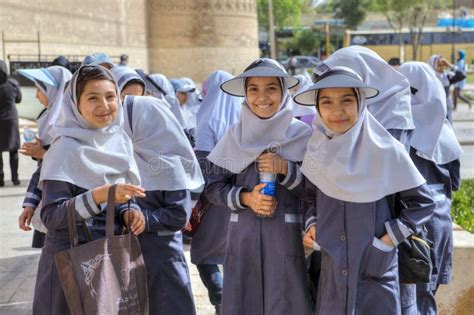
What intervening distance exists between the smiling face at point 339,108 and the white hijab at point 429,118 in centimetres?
86

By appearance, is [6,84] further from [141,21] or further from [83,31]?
[141,21]

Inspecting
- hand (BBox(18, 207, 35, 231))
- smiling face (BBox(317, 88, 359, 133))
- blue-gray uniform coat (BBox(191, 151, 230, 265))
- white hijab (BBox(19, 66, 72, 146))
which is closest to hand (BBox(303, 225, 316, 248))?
smiling face (BBox(317, 88, 359, 133))

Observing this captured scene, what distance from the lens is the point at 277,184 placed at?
340 cm

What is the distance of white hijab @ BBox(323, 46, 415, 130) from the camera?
3594 mm

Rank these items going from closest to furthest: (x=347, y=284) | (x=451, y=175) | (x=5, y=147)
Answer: (x=347, y=284), (x=451, y=175), (x=5, y=147)

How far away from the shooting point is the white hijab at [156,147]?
138 inches

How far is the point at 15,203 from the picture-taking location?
28.7 feet

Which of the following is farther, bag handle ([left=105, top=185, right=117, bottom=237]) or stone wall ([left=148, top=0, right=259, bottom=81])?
stone wall ([left=148, top=0, right=259, bottom=81])

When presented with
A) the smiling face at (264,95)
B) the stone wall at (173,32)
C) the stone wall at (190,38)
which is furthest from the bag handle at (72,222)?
the stone wall at (190,38)

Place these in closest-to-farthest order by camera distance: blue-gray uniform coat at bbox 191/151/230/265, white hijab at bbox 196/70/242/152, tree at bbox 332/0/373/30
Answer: blue-gray uniform coat at bbox 191/151/230/265
white hijab at bbox 196/70/242/152
tree at bbox 332/0/373/30

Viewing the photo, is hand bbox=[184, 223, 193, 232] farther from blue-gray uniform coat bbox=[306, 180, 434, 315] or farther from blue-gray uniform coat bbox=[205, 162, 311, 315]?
blue-gray uniform coat bbox=[306, 180, 434, 315]

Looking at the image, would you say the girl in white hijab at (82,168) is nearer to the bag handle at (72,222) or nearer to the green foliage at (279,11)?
the bag handle at (72,222)

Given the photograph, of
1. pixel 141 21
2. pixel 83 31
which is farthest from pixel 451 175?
pixel 141 21

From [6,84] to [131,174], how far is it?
7.43 m
